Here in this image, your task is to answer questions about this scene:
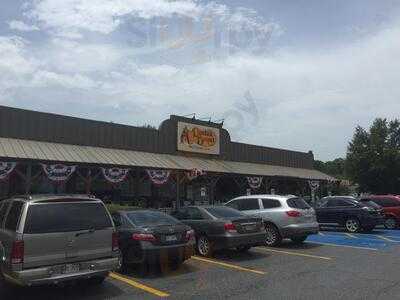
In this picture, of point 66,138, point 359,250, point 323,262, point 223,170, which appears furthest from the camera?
point 223,170

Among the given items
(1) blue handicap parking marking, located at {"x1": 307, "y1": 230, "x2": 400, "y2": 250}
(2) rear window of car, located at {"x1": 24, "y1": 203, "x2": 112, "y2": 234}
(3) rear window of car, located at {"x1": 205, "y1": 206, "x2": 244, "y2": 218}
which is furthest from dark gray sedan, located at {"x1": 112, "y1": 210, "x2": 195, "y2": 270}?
(1) blue handicap parking marking, located at {"x1": 307, "y1": 230, "x2": 400, "y2": 250}

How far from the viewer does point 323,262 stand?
12586 mm

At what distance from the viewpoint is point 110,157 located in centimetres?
2253

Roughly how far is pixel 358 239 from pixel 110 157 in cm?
1119

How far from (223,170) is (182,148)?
8.59ft

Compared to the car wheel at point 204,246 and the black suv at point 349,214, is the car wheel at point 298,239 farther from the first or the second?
the black suv at point 349,214

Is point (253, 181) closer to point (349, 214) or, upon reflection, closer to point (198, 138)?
point (198, 138)

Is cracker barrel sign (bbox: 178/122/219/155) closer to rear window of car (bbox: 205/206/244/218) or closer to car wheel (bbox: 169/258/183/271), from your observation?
rear window of car (bbox: 205/206/244/218)

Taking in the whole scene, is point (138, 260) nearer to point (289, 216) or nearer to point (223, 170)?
point (289, 216)

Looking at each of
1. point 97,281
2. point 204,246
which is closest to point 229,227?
point 204,246

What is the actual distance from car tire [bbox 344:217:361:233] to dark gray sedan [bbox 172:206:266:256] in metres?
8.46

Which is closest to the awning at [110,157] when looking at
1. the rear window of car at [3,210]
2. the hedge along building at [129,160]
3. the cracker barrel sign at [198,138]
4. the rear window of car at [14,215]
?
the hedge along building at [129,160]

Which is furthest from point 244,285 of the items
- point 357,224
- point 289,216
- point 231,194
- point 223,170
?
point 231,194

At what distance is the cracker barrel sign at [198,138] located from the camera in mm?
27828
